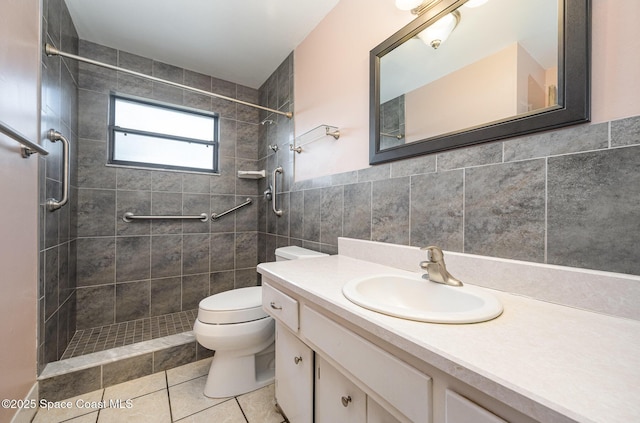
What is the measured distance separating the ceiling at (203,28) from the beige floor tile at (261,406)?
96.1 inches

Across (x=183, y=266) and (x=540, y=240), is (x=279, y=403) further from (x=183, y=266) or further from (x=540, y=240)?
(x=183, y=266)

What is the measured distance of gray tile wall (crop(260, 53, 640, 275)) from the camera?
0.61 m

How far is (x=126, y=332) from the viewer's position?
1840mm

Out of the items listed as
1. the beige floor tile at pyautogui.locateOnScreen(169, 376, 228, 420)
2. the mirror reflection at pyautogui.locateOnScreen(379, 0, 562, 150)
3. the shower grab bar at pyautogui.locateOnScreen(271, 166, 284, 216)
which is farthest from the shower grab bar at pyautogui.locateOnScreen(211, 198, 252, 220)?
the mirror reflection at pyautogui.locateOnScreen(379, 0, 562, 150)

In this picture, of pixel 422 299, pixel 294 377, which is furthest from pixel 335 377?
pixel 422 299

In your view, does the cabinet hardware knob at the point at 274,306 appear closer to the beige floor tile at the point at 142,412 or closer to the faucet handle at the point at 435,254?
the faucet handle at the point at 435,254

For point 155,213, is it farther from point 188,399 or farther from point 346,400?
point 346,400

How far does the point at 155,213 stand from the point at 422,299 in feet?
7.50

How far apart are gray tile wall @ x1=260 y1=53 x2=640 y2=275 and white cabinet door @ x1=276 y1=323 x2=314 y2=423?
24.9 inches

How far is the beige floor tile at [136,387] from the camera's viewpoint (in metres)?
1.33

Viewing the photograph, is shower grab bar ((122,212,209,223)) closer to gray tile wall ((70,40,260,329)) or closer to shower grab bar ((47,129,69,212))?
gray tile wall ((70,40,260,329))

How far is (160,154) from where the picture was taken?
2.24 metres

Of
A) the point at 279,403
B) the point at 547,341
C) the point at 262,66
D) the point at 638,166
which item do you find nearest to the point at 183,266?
the point at 279,403

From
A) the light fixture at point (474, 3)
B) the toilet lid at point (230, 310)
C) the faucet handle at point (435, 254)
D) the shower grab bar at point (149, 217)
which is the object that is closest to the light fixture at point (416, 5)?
the light fixture at point (474, 3)
